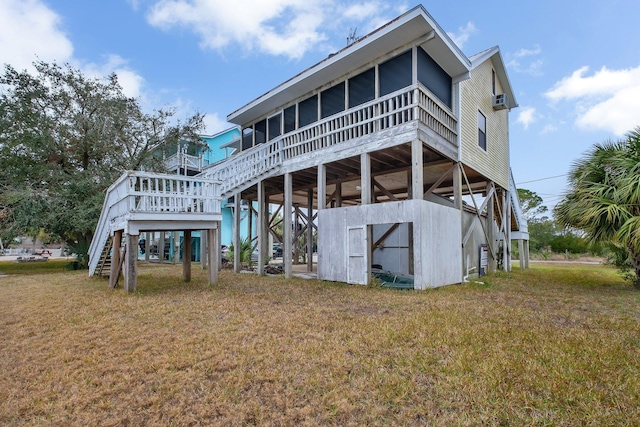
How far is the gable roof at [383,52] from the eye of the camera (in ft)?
25.7

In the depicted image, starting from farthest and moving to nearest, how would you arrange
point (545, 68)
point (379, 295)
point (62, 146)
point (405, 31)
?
1. point (545, 68)
2. point (62, 146)
3. point (405, 31)
4. point (379, 295)

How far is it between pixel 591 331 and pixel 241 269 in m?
11.3

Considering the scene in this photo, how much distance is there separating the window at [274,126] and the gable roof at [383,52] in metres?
0.86

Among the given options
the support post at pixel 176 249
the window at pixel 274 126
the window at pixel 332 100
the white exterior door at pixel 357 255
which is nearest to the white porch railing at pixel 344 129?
the window at pixel 332 100

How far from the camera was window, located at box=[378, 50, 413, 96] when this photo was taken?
862 centimetres

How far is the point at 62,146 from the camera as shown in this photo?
1472cm

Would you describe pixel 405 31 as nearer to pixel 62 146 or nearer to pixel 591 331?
pixel 591 331

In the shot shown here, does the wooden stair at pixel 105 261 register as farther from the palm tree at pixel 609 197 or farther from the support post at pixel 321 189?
the palm tree at pixel 609 197

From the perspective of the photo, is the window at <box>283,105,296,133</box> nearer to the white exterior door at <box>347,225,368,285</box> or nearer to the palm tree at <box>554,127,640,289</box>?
the white exterior door at <box>347,225,368,285</box>

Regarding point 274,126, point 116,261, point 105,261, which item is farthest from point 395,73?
point 105,261

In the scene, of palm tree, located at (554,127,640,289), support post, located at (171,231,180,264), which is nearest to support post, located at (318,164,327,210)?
palm tree, located at (554,127,640,289)

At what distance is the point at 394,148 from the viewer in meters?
9.03

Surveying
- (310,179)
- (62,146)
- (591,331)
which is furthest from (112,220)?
→ (591,331)

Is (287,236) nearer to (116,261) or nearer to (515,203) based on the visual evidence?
(116,261)
